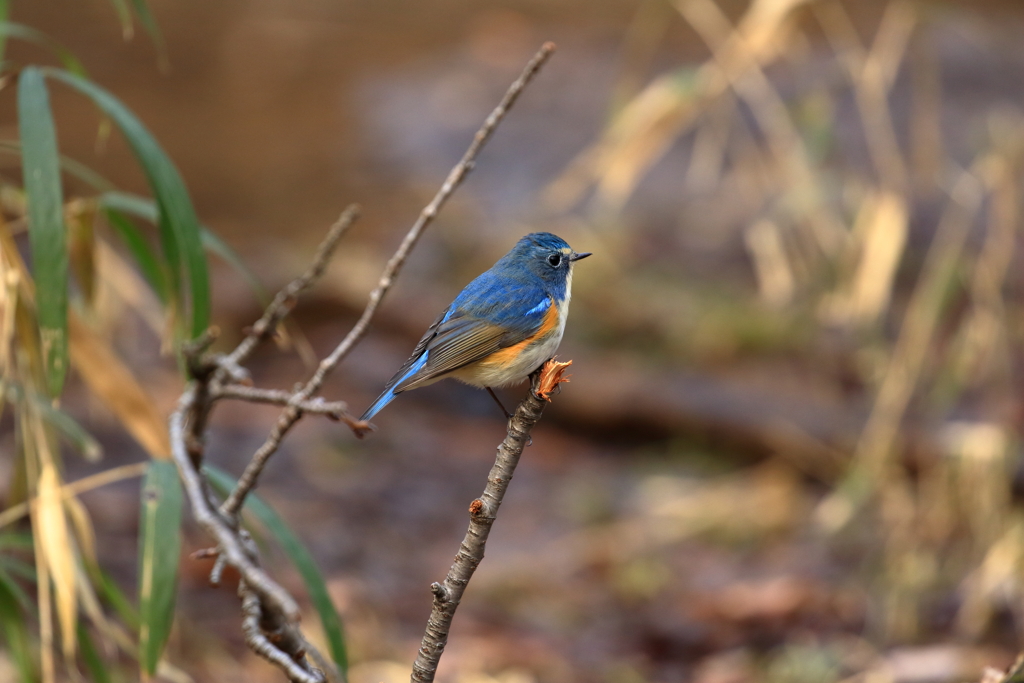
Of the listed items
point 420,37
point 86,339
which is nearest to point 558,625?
point 86,339

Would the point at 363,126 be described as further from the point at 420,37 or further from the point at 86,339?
the point at 86,339

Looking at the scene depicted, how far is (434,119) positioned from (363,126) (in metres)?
1.12

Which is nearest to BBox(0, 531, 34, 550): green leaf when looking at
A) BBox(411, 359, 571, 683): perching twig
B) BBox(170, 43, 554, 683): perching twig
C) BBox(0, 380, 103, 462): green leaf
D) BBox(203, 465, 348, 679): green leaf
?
BBox(0, 380, 103, 462): green leaf

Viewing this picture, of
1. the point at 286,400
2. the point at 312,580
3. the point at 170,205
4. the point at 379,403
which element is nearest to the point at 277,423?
the point at 286,400

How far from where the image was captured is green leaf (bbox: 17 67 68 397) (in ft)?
6.32

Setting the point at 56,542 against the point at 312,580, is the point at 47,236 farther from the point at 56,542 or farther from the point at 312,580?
the point at 312,580

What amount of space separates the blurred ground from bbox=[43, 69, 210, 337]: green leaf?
5.50ft

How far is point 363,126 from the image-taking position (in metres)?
12.1

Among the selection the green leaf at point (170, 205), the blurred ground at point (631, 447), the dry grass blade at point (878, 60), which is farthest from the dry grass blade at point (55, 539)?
the dry grass blade at point (878, 60)

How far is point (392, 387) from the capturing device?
2.16 m

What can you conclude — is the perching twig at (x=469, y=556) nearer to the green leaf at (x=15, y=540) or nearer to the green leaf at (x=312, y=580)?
the green leaf at (x=312, y=580)

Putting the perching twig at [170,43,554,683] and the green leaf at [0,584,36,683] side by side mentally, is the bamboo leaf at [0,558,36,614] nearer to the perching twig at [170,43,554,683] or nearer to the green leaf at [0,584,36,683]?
the green leaf at [0,584,36,683]

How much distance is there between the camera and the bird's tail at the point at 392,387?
199 cm

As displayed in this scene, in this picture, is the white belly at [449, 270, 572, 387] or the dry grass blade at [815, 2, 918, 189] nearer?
the white belly at [449, 270, 572, 387]
